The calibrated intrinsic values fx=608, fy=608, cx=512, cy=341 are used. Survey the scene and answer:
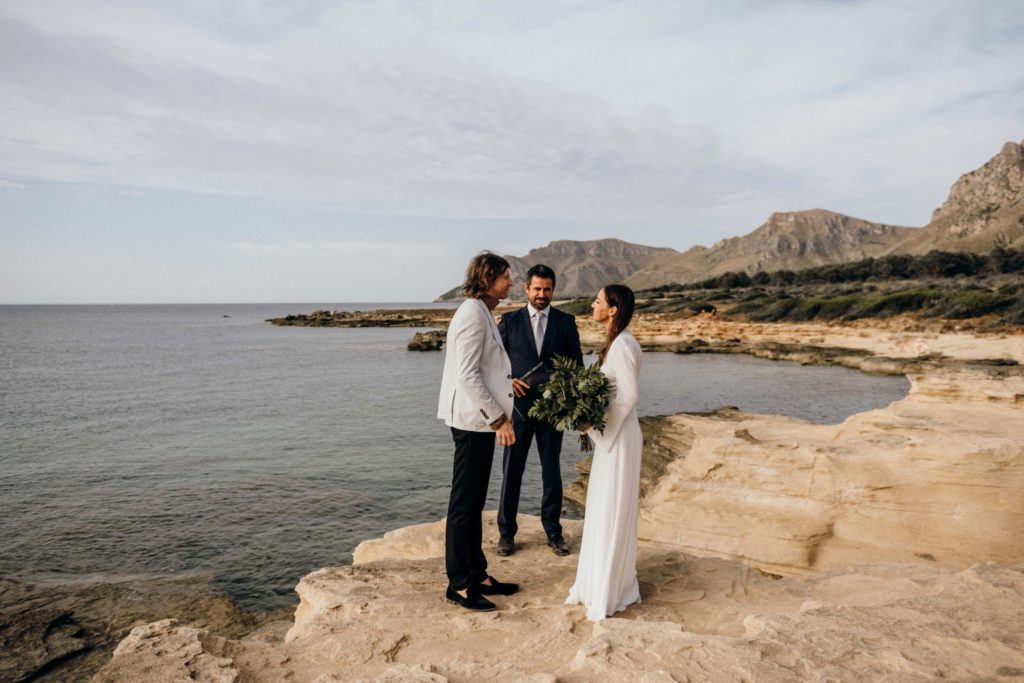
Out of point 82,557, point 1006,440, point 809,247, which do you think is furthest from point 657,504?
point 809,247

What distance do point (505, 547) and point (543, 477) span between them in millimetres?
786

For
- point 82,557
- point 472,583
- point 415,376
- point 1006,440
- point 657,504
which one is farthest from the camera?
point 415,376

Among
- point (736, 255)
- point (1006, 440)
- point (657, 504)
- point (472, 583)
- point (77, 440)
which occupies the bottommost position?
point (77, 440)

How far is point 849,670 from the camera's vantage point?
3.19 meters

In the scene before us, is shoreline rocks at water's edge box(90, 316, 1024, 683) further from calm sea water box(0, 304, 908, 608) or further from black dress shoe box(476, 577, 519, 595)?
calm sea water box(0, 304, 908, 608)

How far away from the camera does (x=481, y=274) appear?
4707 mm

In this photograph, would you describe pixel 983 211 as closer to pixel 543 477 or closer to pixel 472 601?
pixel 543 477

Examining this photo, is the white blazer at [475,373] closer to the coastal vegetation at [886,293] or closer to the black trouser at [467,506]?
the black trouser at [467,506]

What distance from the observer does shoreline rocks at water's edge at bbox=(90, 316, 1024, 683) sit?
3.45m

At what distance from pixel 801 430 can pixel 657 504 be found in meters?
2.64

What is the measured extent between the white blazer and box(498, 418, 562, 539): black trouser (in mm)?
1366

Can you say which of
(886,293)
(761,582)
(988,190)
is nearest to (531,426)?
(761,582)

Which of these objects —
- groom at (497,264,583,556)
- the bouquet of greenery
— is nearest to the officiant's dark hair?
the bouquet of greenery

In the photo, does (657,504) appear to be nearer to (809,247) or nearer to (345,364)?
(345,364)
